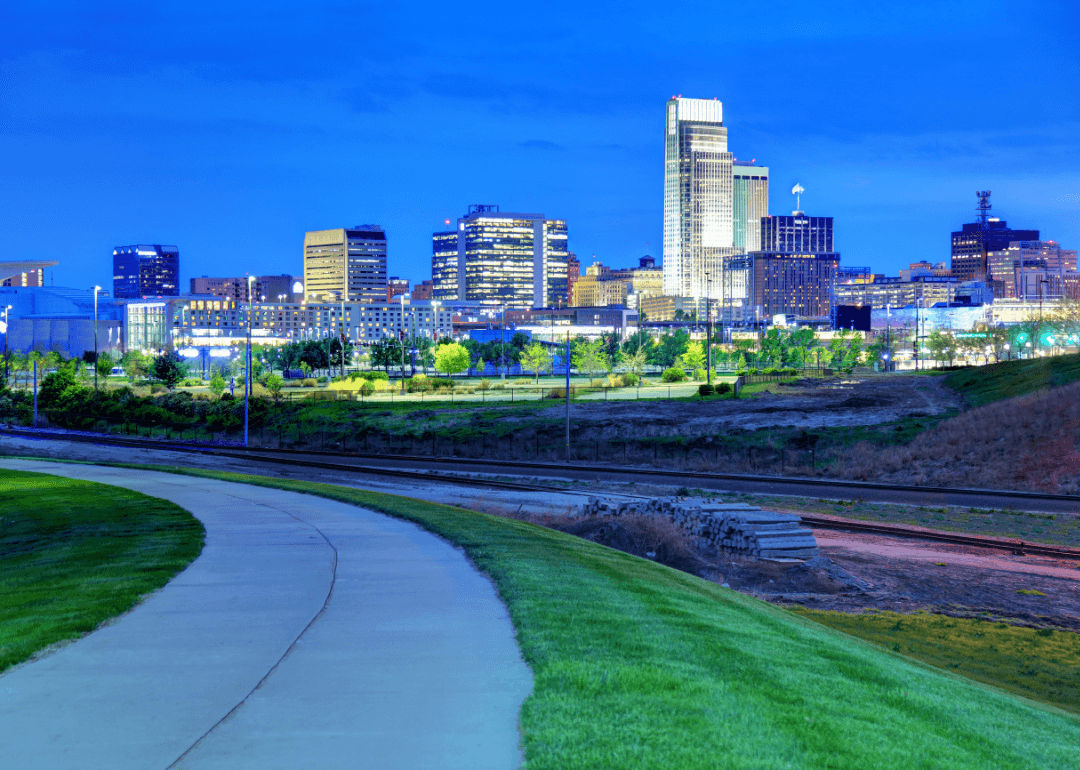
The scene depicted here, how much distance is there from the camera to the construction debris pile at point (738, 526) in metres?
27.5

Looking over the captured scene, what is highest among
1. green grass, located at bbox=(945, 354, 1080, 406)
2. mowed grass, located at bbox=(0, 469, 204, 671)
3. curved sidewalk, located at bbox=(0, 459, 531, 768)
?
green grass, located at bbox=(945, 354, 1080, 406)

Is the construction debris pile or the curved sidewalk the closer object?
the curved sidewalk

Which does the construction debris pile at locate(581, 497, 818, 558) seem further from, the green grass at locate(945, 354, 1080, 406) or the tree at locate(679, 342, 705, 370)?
the tree at locate(679, 342, 705, 370)

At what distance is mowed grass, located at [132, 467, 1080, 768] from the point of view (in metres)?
7.89

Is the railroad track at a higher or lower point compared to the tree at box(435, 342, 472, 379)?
lower

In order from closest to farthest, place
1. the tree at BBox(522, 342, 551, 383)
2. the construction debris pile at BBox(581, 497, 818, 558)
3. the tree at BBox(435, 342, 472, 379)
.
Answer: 1. the construction debris pile at BBox(581, 497, 818, 558)
2. the tree at BBox(435, 342, 472, 379)
3. the tree at BBox(522, 342, 551, 383)

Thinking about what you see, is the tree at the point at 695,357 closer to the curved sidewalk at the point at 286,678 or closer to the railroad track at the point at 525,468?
the railroad track at the point at 525,468

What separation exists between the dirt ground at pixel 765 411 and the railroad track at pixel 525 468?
1701cm

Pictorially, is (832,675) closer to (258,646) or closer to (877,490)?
(258,646)

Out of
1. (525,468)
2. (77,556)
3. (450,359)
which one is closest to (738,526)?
(77,556)

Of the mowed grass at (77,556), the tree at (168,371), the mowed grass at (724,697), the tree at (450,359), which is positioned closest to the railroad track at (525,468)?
the mowed grass at (724,697)

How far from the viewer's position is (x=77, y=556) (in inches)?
723

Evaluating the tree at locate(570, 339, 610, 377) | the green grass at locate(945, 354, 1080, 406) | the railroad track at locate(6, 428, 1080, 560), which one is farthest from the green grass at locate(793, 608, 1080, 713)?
the tree at locate(570, 339, 610, 377)

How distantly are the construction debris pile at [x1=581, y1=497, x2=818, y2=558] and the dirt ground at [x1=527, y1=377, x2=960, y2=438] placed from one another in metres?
38.1
